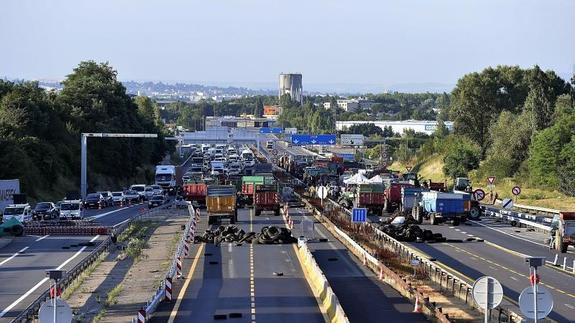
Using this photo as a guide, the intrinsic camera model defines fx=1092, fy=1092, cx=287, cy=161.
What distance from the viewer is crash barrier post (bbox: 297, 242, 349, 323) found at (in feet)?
95.6

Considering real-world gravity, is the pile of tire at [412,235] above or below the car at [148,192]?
above

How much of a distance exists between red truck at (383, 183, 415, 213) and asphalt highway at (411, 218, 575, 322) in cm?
975

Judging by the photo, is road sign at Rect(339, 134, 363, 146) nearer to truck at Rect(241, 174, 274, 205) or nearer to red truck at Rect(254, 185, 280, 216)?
truck at Rect(241, 174, 274, 205)

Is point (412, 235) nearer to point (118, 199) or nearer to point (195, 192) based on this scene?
point (195, 192)

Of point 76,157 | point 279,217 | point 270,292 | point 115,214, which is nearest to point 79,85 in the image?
point 76,157

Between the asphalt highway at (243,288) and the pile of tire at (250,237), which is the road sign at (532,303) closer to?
the asphalt highway at (243,288)

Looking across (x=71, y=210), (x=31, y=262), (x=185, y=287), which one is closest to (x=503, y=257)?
(x=185, y=287)

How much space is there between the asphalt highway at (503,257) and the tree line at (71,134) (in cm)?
4107

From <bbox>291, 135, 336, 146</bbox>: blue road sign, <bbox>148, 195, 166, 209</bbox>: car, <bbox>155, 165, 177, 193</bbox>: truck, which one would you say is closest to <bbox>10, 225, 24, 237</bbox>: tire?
<bbox>148, 195, 166, 209</bbox>: car

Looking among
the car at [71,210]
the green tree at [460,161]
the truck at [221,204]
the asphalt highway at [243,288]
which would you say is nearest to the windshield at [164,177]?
the green tree at [460,161]

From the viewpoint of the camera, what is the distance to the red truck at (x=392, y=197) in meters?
79.3

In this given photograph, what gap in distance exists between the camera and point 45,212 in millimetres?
75625

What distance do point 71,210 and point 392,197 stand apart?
23.0m

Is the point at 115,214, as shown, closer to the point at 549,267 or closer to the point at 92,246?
the point at 92,246
